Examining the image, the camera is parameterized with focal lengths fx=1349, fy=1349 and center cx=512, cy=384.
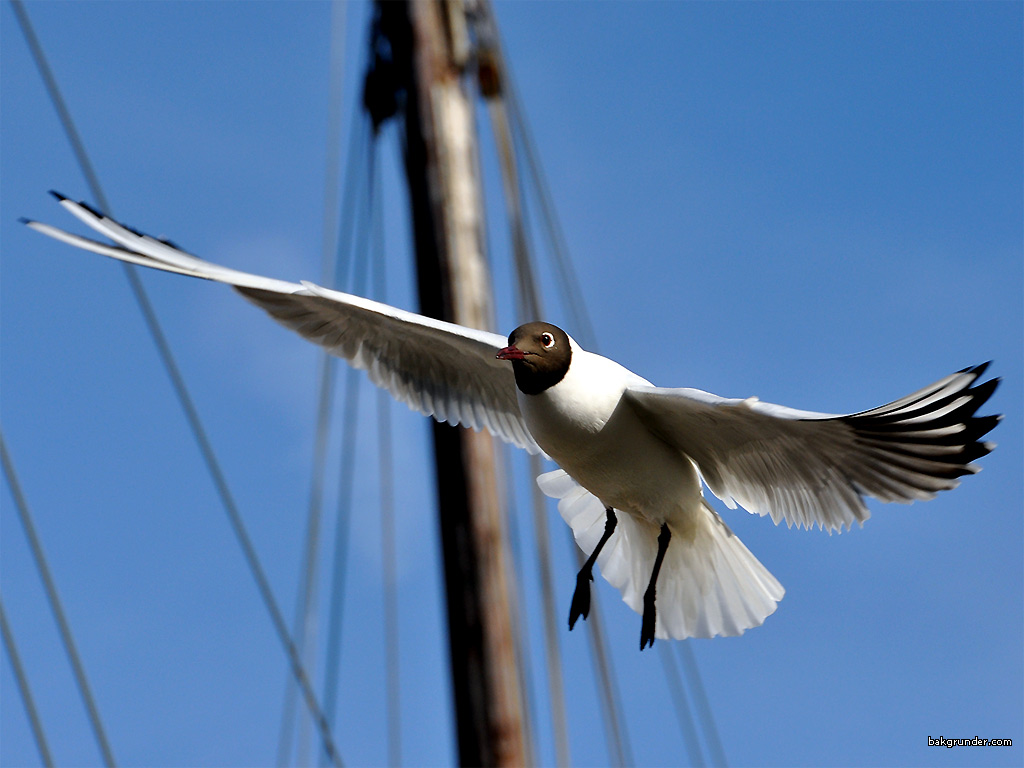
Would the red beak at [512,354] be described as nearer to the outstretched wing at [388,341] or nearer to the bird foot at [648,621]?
the outstretched wing at [388,341]

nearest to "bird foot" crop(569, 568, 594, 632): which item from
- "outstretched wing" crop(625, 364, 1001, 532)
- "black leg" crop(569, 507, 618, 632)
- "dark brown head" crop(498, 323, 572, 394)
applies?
"black leg" crop(569, 507, 618, 632)

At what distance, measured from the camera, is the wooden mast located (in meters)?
4.34

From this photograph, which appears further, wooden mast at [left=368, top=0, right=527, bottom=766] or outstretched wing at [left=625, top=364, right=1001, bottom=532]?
wooden mast at [left=368, top=0, right=527, bottom=766]

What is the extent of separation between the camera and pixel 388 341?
427cm

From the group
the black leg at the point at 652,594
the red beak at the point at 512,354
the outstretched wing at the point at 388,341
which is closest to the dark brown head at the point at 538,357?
the red beak at the point at 512,354

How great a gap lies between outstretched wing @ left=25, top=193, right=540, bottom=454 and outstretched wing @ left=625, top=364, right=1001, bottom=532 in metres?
0.73

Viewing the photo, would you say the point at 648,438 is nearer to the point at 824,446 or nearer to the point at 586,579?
the point at 824,446

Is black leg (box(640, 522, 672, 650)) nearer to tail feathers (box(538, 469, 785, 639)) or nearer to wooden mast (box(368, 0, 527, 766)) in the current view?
tail feathers (box(538, 469, 785, 639))

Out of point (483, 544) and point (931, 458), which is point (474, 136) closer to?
point (483, 544)

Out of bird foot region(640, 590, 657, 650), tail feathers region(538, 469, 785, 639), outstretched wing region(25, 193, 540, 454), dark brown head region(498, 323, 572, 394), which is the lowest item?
bird foot region(640, 590, 657, 650)

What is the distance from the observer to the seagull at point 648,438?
3.00 m

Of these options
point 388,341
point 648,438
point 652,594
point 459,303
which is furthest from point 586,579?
point 459,303

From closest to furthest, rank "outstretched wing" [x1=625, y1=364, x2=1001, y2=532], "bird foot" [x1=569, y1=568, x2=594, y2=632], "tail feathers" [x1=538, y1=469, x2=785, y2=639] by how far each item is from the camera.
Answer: "outstretched wing" [x1=625, y1=364, x2=1001, y2=532] < "bird foot" [x1=569, y1=568, x2=594, y2=632] < "tail feathers" [x1=538, y1=469, x2=785, y2=639]

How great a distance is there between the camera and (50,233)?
11.8 ft
